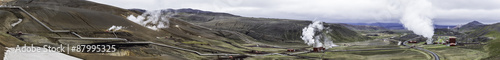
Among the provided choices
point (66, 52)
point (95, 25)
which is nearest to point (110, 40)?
point (95, 25)

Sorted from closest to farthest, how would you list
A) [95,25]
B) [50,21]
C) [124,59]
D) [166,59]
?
1. [124,59]
2. [166,59]
3. [50,21]
4. [95,25]

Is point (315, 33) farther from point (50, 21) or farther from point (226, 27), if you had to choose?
point (50, 21)

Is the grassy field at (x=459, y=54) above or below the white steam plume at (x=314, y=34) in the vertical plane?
below

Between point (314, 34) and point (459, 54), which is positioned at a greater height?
point (314, 34)

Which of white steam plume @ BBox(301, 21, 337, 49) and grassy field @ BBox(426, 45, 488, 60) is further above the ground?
white steam plume @ BBox(301, 21, 337, 49)

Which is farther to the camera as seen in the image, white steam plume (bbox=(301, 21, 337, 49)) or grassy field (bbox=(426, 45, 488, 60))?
white steam plume (bbox=(301, 21, 337, 49))

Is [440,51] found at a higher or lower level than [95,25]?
lower

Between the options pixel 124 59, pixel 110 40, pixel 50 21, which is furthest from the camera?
pixel 50 21

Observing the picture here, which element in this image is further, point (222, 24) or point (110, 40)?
point (222, 24)

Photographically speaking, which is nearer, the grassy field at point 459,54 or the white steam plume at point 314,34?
the grassy field at point 459,54

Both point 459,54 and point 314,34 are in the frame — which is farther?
point 314,34
